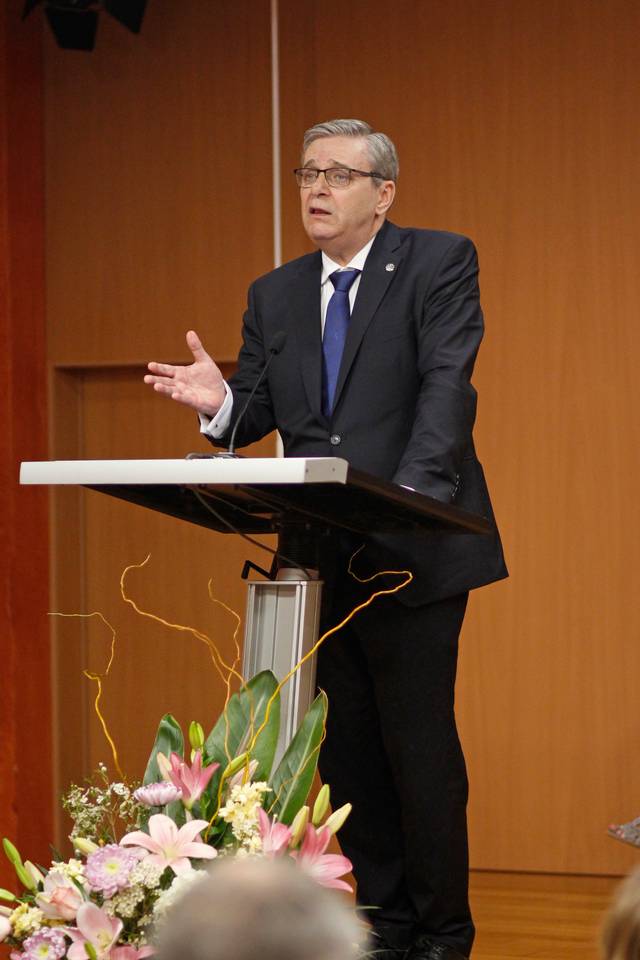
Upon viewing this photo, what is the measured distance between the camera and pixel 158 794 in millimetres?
1621

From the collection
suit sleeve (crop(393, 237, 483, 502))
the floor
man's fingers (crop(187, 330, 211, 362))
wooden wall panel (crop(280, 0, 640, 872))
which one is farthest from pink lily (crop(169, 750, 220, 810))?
wooden wall panel (crop(280, 0, 640, 872))

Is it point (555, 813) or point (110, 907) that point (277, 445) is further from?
point (110, 907)

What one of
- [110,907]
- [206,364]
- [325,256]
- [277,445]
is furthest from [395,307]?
[277,445]

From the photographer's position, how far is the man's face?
250cm

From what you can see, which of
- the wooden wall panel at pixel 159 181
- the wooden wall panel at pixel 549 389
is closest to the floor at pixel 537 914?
the wooden wall panel at pixel 549 389

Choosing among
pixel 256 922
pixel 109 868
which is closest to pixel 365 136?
pixel 109 868

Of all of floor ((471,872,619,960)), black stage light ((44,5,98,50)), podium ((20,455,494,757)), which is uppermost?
black stage light ((44,5,98,50))

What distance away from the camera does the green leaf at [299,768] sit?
1771 millimetres

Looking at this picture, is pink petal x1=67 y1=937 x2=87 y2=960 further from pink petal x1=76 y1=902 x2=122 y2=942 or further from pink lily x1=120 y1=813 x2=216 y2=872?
pink lily x1=120 y1=813 x2=216 y2=872

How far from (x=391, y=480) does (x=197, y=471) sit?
682 millimetres

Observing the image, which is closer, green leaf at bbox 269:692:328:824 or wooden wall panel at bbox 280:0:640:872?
green leaf at bbox 269:692:328:824

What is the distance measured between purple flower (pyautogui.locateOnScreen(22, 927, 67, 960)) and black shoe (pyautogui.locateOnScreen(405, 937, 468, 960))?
1.02m

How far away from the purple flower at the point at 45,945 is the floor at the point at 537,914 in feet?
5.47

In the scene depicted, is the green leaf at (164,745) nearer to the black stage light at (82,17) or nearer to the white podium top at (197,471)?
the white podium top at (197,471)
